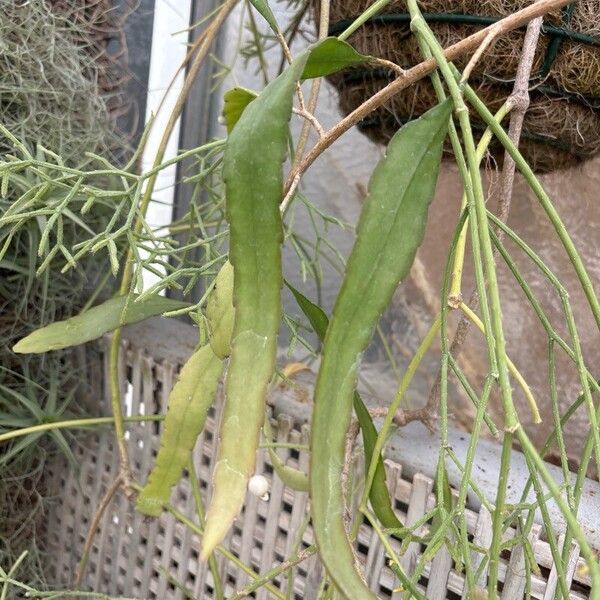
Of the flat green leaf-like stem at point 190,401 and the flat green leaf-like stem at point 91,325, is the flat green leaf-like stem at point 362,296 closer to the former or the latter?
the flat green leaf-like stem at point 190,401

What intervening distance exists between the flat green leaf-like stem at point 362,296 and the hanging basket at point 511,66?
24cm

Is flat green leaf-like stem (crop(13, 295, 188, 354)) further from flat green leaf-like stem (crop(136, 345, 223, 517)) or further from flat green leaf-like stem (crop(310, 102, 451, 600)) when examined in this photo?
flat green leaf-like stem (crop(310, 102, 451, 600))

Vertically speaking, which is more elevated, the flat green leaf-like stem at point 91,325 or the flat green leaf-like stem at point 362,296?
the flat green leaf-like stem at point 362,296

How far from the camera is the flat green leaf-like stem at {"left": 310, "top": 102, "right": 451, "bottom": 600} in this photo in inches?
8.7

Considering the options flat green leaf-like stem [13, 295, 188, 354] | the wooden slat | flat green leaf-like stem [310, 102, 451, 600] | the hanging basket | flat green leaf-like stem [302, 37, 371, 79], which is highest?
the hanging basket

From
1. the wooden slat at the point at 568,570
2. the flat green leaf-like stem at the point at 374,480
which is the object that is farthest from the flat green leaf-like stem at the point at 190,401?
the wooden slat at the point at 568,570

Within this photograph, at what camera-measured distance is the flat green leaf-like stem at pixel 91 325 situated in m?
0.49

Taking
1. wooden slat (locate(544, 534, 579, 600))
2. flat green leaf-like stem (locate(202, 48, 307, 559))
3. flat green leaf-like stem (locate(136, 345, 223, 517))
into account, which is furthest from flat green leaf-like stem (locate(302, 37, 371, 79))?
wooden slat (locate(544, 534, 579, 600))

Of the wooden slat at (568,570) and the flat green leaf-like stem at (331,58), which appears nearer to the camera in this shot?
the flat green leaf-like stem at (331,58)

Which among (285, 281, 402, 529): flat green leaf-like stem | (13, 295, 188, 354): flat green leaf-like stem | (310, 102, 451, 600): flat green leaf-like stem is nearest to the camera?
(310, 102, 451, 600): flat green leaf-like stem

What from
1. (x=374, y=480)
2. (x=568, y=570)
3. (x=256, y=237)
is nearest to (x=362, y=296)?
(x=256, y=237)

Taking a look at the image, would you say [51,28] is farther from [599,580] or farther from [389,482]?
[599,580]

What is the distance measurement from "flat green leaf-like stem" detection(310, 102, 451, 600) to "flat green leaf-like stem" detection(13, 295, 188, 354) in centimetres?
26

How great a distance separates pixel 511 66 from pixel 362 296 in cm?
32
